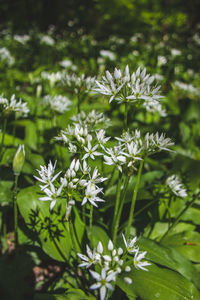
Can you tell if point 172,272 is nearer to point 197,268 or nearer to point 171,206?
point 197,268

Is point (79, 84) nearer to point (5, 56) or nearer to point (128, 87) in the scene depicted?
point (128, 87)

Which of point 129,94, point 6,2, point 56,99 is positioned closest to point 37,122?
point 56,99

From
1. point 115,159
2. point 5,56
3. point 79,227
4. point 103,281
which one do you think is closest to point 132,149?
point 115,159

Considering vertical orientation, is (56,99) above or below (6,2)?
below

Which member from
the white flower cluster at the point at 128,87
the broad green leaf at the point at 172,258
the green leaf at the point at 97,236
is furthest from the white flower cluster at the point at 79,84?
the broad green leaf at the point at 172,258

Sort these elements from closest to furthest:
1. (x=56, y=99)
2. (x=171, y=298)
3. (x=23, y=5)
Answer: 1. (x=171, y=298)
2. (x=56, y=99)
3. (x=23, y=5)

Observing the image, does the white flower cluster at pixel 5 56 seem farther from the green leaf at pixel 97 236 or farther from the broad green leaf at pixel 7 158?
the green leaf at pixel 97 236

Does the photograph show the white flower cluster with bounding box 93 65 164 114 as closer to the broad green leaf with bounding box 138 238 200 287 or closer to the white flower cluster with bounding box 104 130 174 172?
the white flower cluster with bounding box 104 130 174 172
